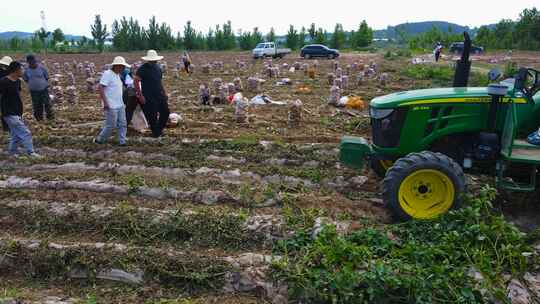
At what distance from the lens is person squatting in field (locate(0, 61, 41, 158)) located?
6957 mm

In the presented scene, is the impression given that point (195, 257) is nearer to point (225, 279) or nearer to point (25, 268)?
point (225, 279)

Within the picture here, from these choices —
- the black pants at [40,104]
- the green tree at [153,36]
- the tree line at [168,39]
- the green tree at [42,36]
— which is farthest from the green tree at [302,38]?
the black pants at [40,104]

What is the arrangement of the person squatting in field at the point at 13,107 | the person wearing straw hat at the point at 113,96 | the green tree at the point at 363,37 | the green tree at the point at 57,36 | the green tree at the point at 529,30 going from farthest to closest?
the green tree at the point at 57,36
the green tree at the point at 363,37
the green tree at the point at 529,30
the person wearing straw hat at the point at 113,96
the person squatting in field at the point at 13,107

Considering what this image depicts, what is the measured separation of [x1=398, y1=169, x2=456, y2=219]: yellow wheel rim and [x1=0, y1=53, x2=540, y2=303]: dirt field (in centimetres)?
35

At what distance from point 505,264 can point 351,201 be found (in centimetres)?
182

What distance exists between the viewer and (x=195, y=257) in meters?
4.07

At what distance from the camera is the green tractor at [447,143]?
4.55 meters

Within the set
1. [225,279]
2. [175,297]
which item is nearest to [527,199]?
[225,279]

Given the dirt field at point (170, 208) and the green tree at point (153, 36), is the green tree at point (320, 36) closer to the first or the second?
the green tree at point (153, 36)

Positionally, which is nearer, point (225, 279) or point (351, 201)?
point (225, 279)

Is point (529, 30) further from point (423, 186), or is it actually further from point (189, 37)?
point (423, 186)

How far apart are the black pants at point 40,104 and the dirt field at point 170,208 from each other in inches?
40.4

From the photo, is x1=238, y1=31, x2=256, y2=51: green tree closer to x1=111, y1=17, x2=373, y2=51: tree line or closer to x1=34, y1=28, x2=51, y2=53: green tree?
x1=111, y1=17, x2=373, y2=51: tree line

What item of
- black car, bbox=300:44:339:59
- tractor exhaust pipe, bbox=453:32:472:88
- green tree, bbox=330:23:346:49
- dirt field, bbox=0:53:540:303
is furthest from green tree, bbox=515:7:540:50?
tractor exhaust pipe, bbox=453:32:472:88
